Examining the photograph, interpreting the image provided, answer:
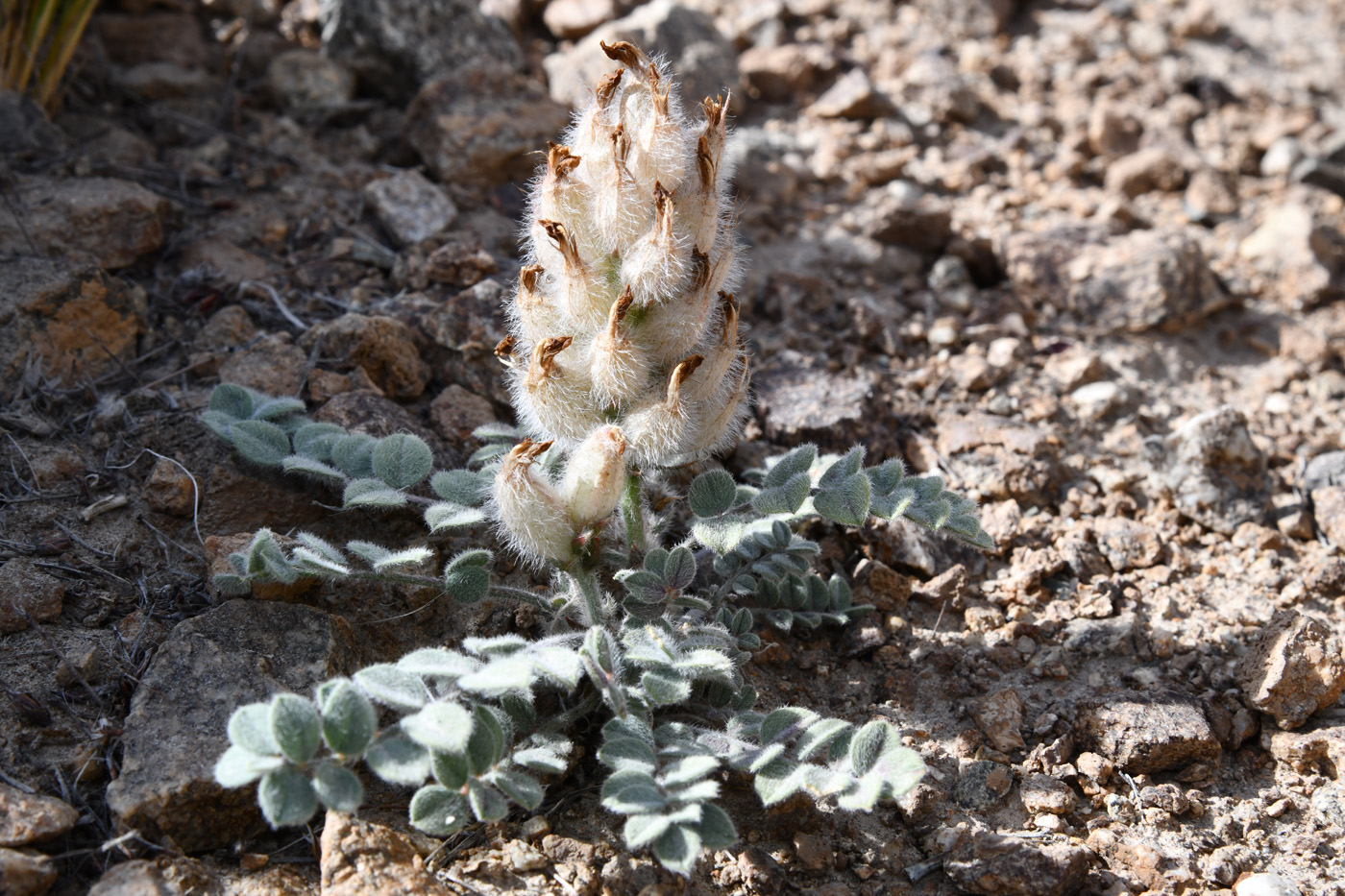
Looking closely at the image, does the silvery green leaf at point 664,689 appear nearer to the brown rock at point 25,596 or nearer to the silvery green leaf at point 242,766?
the silvery green leaf at point 242,766

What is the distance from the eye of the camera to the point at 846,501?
265 cm

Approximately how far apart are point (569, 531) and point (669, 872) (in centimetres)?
90

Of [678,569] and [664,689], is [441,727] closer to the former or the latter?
[664,689]

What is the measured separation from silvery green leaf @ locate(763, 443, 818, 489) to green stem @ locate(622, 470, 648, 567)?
14.9 inches

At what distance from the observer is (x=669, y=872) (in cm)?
246

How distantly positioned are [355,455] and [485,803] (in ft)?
Result: 4.26

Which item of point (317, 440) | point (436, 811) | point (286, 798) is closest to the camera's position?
point (286, 798)

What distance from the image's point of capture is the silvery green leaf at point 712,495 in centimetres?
282

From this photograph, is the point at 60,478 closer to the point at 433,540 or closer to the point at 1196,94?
the point at 433,540

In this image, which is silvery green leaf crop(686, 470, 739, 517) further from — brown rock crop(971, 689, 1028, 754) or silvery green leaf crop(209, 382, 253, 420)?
silvery green leaf crop(209, 382, 253, 420)

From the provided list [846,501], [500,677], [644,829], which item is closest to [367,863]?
[500,677]

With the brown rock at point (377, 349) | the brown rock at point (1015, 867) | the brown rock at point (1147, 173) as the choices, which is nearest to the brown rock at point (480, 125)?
the brown rock at point (377, 349)

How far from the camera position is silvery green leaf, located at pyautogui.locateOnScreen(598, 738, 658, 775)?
7.63 ft

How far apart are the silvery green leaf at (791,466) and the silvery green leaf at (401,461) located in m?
1.05
